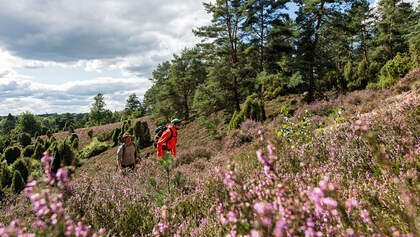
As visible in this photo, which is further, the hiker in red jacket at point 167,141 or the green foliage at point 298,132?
the hiker in red jacket at point 167,141

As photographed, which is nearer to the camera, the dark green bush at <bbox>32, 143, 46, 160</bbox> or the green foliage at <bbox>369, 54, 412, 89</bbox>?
the green foliage at <bbox>369, 54, 412, 89</bbox>

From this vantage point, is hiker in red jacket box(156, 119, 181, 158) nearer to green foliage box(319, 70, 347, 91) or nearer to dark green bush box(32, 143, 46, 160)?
green foliage box(319, 70, 347, 91)

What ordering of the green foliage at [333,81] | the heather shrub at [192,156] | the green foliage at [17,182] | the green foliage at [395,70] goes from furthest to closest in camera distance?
the green foliage at [333,81] < the green foliage at [17,182] < the green foliage at [395,70] < the heather shrub at [192,156]

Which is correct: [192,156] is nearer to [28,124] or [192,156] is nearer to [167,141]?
[167,141]

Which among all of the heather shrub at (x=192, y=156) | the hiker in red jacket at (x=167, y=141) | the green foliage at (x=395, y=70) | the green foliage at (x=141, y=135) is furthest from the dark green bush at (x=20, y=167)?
the green foliage at (x=395, y=70)

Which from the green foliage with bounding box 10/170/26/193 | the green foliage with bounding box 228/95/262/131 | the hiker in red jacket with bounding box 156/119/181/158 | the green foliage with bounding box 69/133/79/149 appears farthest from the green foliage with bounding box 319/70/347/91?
the green foliage with bounding box 69/133/79/149

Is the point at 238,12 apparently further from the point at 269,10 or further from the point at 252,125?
the point at 252,125

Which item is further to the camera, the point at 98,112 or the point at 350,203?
the point at 98,112

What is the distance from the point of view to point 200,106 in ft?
57.5

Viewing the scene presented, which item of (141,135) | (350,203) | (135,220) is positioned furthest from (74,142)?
(350,203)

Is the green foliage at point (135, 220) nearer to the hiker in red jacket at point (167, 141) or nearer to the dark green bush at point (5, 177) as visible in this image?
the hiker in red jacket at point (167, 141)

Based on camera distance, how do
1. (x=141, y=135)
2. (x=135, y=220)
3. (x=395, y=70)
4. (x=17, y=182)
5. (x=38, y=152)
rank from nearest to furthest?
(x=135, y=220) → (x=395, y=70) → (x=17, y=182) → (x=141, y=135) → (x=38, y=152)

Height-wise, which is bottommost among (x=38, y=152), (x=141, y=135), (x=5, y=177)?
(x=38, y=152)

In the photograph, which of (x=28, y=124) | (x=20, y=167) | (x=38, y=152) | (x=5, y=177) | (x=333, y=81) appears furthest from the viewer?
(x=28, y=124)
